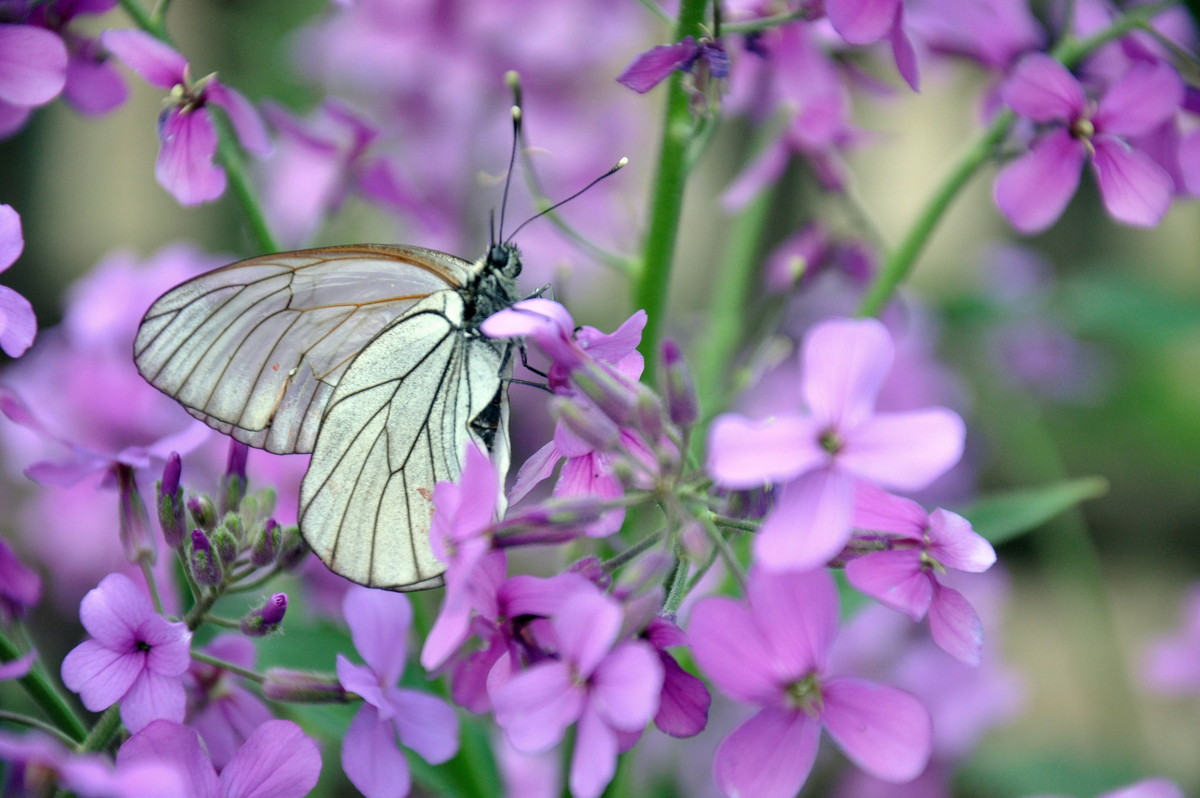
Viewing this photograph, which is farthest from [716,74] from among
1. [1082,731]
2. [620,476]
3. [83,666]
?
[1082,731]

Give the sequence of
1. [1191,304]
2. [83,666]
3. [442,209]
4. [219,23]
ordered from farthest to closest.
→ 1. [219,23]
2. [442,209]
3. [1191,304]
4. [83,666]

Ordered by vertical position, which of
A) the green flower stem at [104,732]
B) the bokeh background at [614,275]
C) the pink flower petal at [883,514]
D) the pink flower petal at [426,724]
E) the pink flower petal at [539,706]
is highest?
the pink flower petal at [883,514]

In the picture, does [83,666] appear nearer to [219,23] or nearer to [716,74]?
[716,74]

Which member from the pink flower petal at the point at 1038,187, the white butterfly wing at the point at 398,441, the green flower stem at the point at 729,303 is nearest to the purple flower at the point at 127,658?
the white butterfly wing at the point at 398,441

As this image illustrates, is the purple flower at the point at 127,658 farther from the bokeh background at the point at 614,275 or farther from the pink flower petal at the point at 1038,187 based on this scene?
the pink flower petal at the point at 1038,187

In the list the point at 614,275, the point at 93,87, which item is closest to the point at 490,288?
the point at 93,87

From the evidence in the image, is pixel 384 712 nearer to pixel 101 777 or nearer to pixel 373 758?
pixel 373 758
